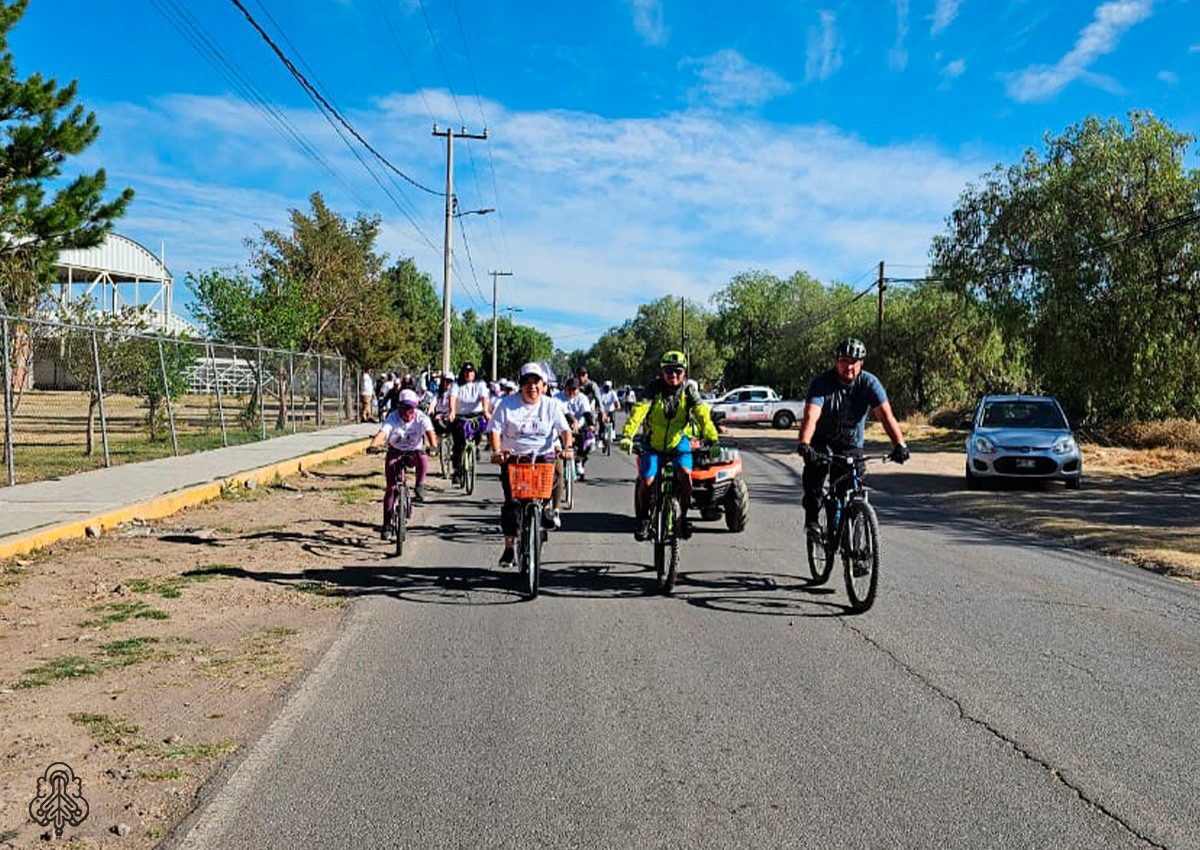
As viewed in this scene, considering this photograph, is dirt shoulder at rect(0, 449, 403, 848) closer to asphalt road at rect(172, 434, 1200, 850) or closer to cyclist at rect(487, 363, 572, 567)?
asphalt road at rect(172, 434, 1200, 850)

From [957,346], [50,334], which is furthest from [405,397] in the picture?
[957,346]

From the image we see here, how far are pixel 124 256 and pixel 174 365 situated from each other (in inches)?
1901

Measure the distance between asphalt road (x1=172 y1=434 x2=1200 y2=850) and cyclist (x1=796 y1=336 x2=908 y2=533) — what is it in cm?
115

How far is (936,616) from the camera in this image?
7.58 metres

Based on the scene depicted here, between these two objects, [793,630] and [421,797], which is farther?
[793,630]

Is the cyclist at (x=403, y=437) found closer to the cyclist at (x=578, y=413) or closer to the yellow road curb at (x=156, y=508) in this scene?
the yellow road curb at (x=156, y=508)

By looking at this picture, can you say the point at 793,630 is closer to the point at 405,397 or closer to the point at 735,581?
the point at 735,581

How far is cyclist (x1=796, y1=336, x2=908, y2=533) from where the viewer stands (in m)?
7.97

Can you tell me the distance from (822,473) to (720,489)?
3509 millimetres

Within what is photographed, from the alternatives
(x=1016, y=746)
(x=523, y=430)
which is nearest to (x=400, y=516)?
(x=523, y=430)

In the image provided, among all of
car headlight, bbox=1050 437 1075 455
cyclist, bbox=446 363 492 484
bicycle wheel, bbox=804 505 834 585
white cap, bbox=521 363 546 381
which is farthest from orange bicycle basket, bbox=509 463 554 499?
car headlight, bbox=1050 437 1075 455

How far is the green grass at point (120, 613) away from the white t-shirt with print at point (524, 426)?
9.38 ft

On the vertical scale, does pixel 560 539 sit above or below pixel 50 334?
below

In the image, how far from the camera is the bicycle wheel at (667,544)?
26.8 ft
